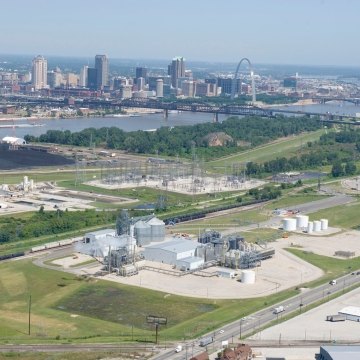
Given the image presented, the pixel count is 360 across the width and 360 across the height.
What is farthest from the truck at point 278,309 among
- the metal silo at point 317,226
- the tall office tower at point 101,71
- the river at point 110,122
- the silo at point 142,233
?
the tall office tower at point 101,71

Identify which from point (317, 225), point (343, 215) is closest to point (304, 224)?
point (317, 225)

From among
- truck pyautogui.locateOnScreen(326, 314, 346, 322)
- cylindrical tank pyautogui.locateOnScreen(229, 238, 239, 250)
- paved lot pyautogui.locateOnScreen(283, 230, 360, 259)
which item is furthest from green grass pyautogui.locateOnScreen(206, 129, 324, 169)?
truck pyautogui.locateOnScreen(326, 314, 346, 322)

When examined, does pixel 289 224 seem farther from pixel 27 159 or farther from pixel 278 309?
pixel 27 159

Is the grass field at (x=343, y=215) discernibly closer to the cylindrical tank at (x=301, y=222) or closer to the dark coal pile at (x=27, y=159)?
the cylindrical tank at (x=301, y=222)

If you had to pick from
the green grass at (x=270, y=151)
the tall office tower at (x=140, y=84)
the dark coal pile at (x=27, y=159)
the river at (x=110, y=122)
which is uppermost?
the tall office tower at (x=140, y=84)

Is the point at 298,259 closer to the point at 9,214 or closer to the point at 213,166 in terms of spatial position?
the point at 9,214

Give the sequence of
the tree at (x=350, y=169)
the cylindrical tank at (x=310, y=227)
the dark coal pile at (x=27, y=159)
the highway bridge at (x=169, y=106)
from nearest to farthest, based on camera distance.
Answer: the cylindrical tank at (x=310, y=227) → the dark coal pile at (x=27, y=159) → the tree at (x=350, y=169) → the highway bridge at (x=169, y=106)

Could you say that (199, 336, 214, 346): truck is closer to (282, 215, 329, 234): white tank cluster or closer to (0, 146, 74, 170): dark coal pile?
(282, 215, 329, 234): white tank cluster

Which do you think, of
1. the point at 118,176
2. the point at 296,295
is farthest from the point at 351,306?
the point at 118,176
